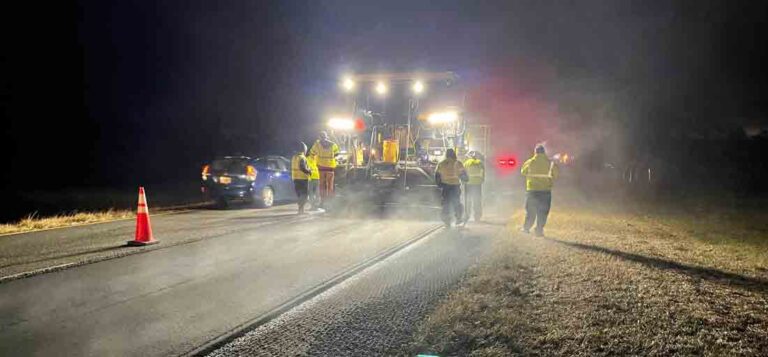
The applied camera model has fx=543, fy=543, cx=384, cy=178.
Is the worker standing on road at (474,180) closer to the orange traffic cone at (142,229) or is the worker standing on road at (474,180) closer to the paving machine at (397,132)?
the paving machine at (397,132)

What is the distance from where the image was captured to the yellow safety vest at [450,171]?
36.8 ft

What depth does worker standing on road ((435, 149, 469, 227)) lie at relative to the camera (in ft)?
36.9

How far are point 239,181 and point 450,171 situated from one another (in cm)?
700

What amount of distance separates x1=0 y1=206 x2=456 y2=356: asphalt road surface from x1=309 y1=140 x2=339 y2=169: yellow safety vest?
3.18m

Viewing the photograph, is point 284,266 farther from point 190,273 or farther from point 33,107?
point 33,107

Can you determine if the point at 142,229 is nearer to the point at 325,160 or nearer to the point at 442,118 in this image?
the point at 325,160

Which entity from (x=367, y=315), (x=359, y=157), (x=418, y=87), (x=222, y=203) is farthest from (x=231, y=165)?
(x=367, y=315)

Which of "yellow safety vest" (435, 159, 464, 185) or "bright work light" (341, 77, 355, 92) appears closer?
"yellow safety vest" (435, 159, 464, 185)

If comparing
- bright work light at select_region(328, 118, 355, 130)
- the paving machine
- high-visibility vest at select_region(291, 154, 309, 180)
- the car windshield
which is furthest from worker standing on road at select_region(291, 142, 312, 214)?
the car windshield

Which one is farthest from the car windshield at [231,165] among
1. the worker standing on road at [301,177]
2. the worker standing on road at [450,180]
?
the worker standing on road at [450,180]

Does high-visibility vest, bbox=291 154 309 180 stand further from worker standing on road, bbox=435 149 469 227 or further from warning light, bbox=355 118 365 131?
worker standing on road, bbox=435 149 469 227

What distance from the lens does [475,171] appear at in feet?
40.2

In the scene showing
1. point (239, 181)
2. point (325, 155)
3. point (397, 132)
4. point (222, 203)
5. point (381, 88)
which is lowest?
point (222, 203)

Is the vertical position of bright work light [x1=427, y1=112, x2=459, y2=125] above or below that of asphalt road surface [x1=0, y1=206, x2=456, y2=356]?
above
